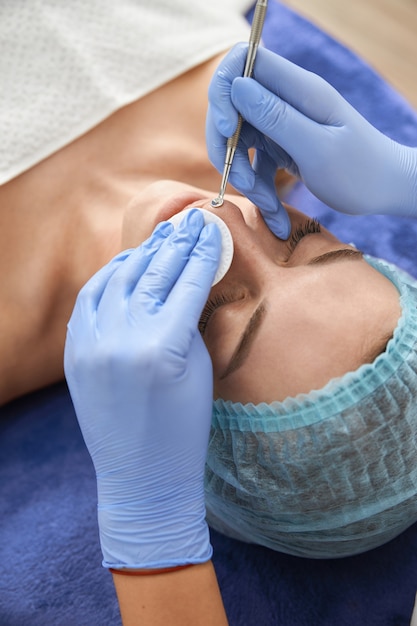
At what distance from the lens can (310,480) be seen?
3.44ft

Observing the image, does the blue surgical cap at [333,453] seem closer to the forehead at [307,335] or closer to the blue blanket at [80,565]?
the forehead at [307,335]

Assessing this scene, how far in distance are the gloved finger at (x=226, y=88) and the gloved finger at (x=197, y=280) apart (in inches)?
8.9

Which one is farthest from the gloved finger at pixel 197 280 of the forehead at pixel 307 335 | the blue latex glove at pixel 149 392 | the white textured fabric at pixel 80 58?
the white textured fabric at pixel 80 58

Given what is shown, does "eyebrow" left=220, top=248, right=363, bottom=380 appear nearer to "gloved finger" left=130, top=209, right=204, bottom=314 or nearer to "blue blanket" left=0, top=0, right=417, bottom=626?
"gloved finger" left=130, top=209, right=204, bottom=314

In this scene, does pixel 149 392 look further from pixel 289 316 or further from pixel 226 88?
pixel 226 88

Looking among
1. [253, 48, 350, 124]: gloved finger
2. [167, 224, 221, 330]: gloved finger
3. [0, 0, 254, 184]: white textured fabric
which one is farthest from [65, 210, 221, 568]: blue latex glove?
[0, 0, 254, 184]: white textured fabric

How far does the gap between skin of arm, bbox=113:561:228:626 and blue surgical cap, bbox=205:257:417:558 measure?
18cm

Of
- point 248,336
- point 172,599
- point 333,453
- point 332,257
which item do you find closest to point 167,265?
point 248,336

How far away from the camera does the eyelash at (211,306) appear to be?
110cm

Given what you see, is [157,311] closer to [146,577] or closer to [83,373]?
[83,373]

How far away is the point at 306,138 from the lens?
3.84ft

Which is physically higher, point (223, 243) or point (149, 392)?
point (223, 243)

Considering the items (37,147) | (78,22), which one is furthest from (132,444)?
(78,22)

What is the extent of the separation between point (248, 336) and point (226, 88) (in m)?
0.48
